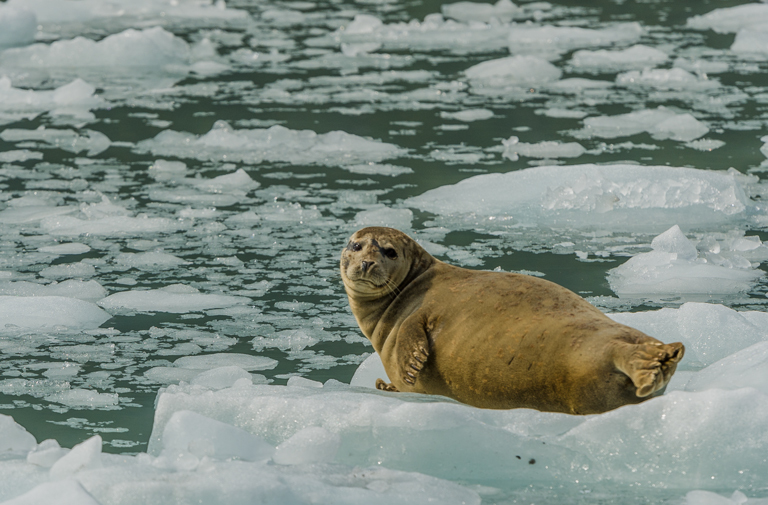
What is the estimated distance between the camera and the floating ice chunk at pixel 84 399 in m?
3.18

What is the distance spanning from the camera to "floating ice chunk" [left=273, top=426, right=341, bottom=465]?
2543mm

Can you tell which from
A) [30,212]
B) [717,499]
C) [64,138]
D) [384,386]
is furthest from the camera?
[64,138]

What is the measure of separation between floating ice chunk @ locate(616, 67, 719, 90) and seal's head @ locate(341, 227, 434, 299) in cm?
631

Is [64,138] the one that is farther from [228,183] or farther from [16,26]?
[16,26]

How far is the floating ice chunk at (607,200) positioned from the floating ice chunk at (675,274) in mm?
700

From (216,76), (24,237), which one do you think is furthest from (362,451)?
(216,76)

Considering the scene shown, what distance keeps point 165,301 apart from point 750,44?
8.28m

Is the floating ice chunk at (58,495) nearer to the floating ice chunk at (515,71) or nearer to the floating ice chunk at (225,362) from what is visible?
the floating ice chunk at (225,362)

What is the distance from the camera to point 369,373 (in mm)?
3418

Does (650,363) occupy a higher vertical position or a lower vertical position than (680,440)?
higher

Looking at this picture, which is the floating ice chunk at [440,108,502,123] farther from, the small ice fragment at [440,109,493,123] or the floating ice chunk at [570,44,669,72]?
the floating ice chunk at [570,44,669,72]

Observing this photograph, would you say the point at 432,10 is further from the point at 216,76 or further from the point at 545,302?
the point at 545,302

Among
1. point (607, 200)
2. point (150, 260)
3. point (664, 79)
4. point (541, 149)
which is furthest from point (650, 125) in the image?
point (150, 260)

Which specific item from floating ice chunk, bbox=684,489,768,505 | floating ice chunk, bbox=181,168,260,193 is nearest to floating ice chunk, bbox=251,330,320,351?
floating ice chunk, bbox=684,489,768,505
